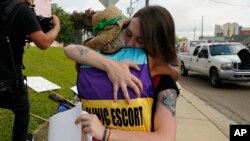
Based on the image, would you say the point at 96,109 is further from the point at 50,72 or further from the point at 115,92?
the point at 50,72

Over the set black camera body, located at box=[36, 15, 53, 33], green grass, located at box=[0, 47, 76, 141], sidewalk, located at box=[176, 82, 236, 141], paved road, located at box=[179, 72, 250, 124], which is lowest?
paved road, located at box=[179, 72, 250, 124]

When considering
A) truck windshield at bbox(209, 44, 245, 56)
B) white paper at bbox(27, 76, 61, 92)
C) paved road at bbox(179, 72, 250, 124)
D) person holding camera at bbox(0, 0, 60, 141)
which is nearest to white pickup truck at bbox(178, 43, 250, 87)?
truck windshield at bbox(209, 44, 245, 56)

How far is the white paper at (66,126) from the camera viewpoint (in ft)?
5.39

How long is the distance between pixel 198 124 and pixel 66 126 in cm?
618

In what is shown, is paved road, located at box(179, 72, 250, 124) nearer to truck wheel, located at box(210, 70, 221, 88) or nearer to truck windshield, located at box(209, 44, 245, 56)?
truck wheel, located at box(210, 70, 221, 88)

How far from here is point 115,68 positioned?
5.40ft

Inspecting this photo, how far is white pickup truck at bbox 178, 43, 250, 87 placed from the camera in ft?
44.9

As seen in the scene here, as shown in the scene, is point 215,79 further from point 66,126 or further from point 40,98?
point 66,126

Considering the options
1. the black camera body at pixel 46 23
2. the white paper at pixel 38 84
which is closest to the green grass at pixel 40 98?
the white paper at pixel 38 84

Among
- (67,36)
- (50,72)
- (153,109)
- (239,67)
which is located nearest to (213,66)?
(239,67)

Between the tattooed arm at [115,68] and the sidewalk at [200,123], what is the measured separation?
4771 mm

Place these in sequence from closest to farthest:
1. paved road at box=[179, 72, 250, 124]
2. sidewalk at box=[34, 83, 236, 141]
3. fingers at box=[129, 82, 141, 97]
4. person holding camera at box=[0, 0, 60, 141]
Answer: fingers at box=[129, 82, 141, 97], person holding camera at box=[0, 0, 60, 141], sidewalk at box=[34, 83, 236, 141], paved road at box=[179, 72, 250, 124]

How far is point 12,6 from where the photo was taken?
3158 mm

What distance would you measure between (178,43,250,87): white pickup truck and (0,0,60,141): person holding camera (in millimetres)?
11111
